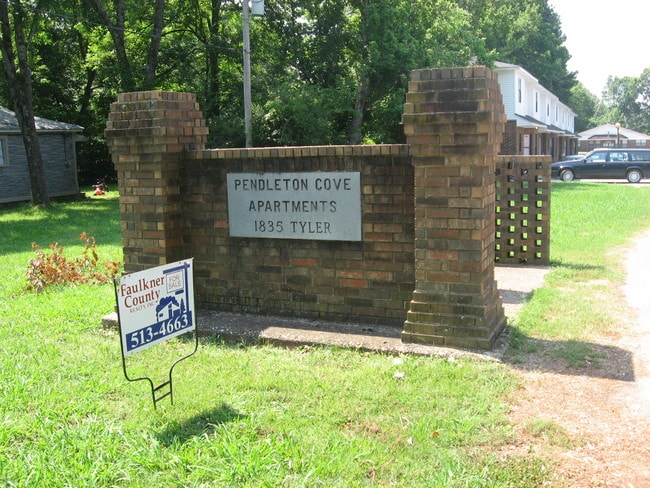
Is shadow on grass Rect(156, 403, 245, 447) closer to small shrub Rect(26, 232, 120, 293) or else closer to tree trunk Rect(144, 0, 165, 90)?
small shrub Rect(26, 232, 120, 293)

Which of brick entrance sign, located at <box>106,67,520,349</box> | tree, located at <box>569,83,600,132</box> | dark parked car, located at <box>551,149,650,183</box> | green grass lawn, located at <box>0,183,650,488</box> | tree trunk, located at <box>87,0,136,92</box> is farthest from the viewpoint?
tree, located at <box>569,83,600,132</box>

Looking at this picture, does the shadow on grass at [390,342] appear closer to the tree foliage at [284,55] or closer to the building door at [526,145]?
the tree foliage at [284,55]

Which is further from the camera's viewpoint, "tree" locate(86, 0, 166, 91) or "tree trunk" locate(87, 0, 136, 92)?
"tree trunk" locate(87, 0, 136, 92)

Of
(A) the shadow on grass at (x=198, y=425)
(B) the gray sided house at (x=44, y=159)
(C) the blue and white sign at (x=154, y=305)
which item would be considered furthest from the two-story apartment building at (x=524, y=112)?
(A) the shadow on grass at (x=198, y=425)

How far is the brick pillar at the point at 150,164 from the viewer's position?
641cm

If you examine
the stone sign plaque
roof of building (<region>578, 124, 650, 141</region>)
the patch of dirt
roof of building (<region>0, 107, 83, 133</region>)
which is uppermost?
roof of building (<region>578, 124, 650, 141</region>)

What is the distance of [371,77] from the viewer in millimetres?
25516

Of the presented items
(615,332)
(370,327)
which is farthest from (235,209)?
(615,332)

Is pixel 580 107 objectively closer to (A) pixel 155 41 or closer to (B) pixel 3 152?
(A) pixel 155 41

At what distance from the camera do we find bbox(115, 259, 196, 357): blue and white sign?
4.30 meters

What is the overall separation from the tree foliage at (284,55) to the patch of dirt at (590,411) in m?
17.4

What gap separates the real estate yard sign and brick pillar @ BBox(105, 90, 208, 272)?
1.91 metres

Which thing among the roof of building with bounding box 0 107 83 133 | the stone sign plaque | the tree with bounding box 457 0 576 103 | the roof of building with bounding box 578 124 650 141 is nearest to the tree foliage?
the roof of building with bounding box 0 107 83 133

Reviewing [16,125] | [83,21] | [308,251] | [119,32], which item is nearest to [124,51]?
[119,32]
